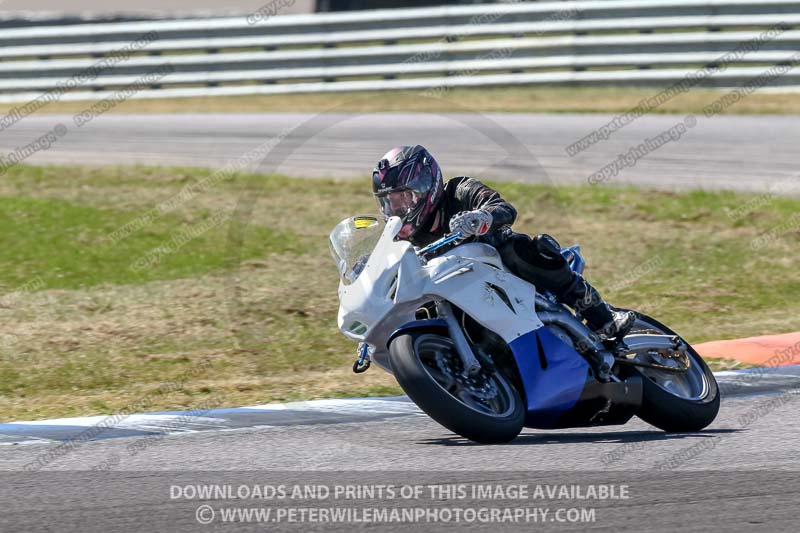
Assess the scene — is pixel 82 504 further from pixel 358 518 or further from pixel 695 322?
pixel 695 322

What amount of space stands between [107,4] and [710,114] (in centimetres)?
2091

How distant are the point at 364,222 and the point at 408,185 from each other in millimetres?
334

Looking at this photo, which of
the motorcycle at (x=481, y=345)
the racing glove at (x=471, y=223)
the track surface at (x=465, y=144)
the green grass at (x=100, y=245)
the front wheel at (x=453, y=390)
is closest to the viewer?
the front wheel at (x=453, y=390)

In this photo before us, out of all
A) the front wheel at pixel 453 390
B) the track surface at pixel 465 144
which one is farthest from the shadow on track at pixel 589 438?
the track surface at pixel 465 144

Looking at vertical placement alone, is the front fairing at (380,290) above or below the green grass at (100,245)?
above

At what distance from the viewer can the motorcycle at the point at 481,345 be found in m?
5.98

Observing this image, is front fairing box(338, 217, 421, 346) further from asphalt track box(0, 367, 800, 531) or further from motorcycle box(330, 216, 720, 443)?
asphalt track box(0, 367, 800, 531)

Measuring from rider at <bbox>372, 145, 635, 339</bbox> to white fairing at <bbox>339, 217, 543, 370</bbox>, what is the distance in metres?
0.13

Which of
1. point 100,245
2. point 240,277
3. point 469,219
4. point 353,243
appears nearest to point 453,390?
point 469,219

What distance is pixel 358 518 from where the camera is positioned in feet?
15.7

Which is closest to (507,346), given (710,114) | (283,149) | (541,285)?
(541,285)

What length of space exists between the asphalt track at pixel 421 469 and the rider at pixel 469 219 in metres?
0.73

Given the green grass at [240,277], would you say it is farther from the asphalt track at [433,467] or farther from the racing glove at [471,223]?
the racing glove at [471,223]

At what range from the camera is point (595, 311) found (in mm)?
6602
